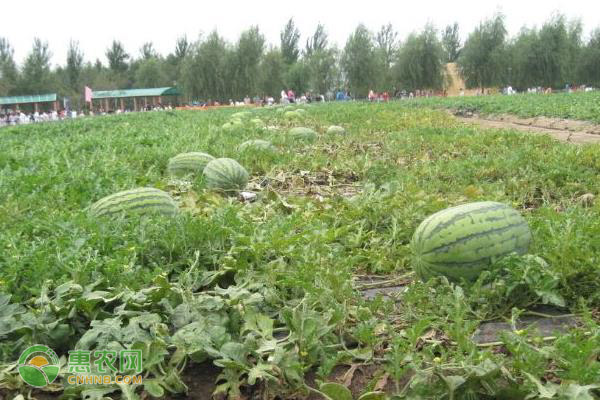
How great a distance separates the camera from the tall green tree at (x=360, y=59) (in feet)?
142

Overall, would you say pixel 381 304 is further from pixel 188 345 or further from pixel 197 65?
pixel 197 65

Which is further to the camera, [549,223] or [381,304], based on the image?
[549,223]

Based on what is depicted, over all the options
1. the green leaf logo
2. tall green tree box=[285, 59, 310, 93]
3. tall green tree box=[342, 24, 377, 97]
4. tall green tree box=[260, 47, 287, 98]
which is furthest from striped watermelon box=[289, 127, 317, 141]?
tall green tree box=[285, 59, 310, 93]

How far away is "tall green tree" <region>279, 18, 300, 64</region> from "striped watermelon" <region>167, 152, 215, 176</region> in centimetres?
6527

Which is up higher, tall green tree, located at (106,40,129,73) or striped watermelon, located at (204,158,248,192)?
tall green tree, located at (106,40,129,73)

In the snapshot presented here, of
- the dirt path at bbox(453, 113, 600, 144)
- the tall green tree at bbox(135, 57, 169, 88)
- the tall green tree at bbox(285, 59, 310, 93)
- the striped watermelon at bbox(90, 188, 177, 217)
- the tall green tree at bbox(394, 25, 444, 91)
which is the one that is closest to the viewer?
the striped watermelon at bbox(90, 188, 177, 217)

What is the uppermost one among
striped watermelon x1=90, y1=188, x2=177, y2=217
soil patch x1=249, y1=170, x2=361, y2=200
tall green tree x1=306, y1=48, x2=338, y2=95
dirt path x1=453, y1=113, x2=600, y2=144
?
tall green tree x1=306, y1=48, x2=338, y2=95

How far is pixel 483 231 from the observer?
256cm

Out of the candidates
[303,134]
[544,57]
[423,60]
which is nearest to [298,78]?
[423,60]

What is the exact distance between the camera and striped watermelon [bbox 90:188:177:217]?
3521 mm

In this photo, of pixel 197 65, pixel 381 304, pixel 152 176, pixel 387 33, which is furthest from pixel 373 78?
pixel 381 304

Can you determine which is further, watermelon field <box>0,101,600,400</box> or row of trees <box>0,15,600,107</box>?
row of trees <box>0,15,600,107</box>

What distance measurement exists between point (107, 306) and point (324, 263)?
3.44 feet

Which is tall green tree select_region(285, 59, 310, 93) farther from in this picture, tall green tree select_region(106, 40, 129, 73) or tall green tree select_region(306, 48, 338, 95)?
tall green tree select_region(106, 40, 129, 73)
